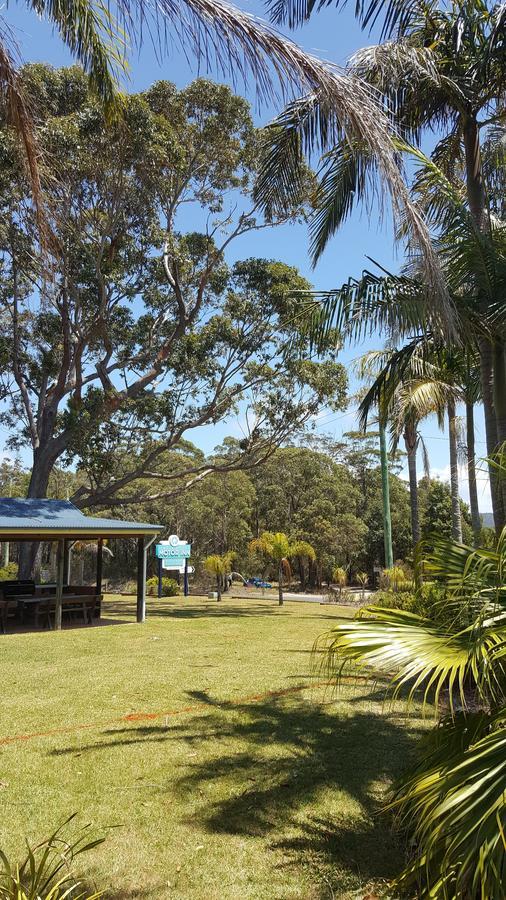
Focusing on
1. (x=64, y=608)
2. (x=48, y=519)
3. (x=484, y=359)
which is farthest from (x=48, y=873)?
(x=64, y=608)

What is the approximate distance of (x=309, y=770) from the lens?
5.18m

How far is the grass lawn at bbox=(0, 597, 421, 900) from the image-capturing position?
3.61 meters

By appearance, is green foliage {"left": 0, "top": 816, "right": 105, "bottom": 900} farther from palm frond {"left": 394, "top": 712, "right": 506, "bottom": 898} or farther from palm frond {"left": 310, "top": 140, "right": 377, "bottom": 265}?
palm frond {"left": 310, "top": 140, "right": 377, "bottom": 265}

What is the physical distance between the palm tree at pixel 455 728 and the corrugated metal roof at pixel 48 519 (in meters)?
10.8

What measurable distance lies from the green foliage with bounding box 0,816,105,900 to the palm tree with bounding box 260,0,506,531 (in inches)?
157

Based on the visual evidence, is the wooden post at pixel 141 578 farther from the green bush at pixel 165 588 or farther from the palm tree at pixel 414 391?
the green bush at pixel 165 588

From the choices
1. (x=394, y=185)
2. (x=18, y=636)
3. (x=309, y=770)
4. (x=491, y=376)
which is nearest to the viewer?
(x=394, y=185)

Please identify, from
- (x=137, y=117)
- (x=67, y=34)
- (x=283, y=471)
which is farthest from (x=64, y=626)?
(x=283, y=471)

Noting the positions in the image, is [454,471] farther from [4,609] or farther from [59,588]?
[4,609]

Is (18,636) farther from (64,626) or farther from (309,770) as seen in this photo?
(309,770)

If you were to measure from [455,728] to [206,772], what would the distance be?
262 centimetres

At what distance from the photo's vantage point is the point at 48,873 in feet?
11.6

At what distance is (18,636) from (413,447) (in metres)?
12.2

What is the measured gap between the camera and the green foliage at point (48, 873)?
2693mm
